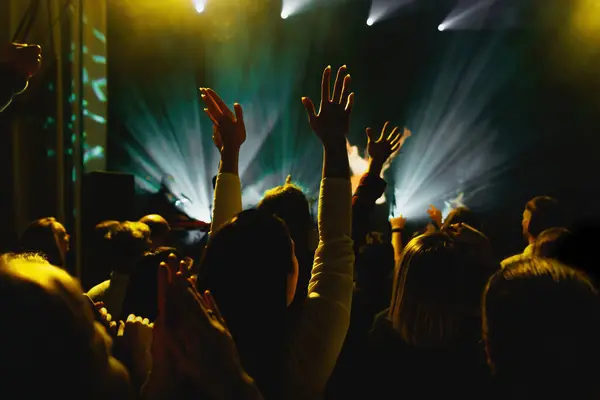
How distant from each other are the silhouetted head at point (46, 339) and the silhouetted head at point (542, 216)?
2.56 meters

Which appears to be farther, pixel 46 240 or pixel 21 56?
pixel 46 240

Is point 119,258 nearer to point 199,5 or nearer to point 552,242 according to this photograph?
point 552,242

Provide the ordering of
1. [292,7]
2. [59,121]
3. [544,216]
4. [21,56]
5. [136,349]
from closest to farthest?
[136,349] → [21,56] → [544,216] → [59,121] → [292,7]

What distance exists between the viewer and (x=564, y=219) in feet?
9.11

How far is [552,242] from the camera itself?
2.22 m

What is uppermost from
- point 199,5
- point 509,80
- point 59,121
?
point 199,5

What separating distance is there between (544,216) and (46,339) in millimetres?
2646

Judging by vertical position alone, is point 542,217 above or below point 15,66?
below

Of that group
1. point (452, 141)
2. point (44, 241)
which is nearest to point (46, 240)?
point (44, 241)

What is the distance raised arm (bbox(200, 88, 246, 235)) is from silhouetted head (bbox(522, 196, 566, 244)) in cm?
181

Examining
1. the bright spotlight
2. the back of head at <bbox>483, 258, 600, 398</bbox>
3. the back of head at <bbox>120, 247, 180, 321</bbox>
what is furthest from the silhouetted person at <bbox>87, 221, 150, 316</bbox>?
the bright spotlight

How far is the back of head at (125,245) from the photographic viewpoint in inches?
86.9

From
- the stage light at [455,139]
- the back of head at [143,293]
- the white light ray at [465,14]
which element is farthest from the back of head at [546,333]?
the white light ray at [465,14]

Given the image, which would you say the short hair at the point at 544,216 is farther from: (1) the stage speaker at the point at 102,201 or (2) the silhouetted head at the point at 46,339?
→ (1) the stage speaker at the point at 102,201
